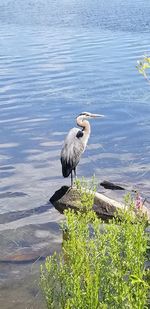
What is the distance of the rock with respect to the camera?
439 inches

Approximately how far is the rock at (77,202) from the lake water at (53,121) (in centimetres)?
27

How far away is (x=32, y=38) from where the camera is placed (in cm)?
3944

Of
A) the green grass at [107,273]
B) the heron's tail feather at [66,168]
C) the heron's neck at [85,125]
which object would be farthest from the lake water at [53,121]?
the green grass at [107,273]

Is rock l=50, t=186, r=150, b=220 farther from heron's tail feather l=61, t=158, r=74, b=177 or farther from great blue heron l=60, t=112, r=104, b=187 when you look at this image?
great blue heron l=60, t=112, r=104, b=187

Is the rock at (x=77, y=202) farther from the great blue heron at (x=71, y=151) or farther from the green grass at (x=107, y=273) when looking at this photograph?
the green grass at (x=107, y=273)

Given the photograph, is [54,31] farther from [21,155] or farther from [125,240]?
[125,240]

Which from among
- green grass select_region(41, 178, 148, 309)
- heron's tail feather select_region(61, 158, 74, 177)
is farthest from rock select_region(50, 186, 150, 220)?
green grass select_region(41, 178, 148, 309)

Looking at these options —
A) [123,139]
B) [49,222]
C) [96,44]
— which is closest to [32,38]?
[96,44]

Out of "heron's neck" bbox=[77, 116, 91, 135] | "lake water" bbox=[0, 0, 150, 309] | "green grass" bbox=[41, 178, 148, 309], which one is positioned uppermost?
"green grass" bbox=[41, 178, 148, 309]

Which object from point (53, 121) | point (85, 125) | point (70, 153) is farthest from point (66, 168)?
point (53, 121)

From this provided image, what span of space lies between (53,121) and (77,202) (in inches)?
305

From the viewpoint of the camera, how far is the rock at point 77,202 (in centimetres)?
1116

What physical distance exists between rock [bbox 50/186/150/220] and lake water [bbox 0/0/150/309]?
273 millimetres

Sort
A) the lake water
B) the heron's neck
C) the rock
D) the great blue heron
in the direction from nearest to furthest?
the lake water < the rock < the great blue heron < the heron's neck
